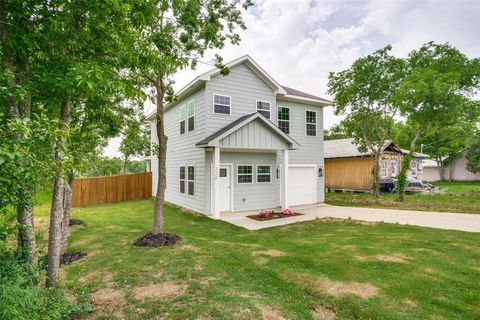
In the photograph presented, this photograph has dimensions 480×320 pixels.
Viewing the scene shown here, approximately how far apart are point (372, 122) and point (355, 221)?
9.40m

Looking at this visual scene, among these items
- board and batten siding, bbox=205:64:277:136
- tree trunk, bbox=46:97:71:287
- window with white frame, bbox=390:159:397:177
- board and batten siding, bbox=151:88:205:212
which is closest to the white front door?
board and batten siding, bbox=151:88:205:212

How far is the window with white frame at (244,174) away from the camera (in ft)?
40.4

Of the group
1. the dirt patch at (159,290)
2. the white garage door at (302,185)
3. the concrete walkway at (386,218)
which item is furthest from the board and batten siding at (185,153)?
the dirt patch at (159,290)

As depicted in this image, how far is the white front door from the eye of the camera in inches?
471

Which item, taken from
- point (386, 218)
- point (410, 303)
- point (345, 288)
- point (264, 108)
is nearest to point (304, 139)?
point (264, 108)

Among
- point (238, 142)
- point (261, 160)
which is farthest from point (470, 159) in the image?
point (238, 142)

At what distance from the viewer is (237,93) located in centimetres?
1225

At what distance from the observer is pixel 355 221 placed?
10.2 meters

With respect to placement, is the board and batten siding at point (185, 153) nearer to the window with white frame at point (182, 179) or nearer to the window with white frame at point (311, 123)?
the window with white frame at point (182, 179)

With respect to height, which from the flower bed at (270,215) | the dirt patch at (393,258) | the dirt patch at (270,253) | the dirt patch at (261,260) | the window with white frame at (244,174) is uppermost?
the window with white frame at (244,174)

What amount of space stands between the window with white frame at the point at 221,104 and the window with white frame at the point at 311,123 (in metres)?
4.98

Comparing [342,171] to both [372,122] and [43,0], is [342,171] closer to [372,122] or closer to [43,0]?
[372,122]

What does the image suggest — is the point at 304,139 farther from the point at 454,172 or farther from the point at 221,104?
the point at 454,172

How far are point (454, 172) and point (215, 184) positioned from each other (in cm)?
3752
